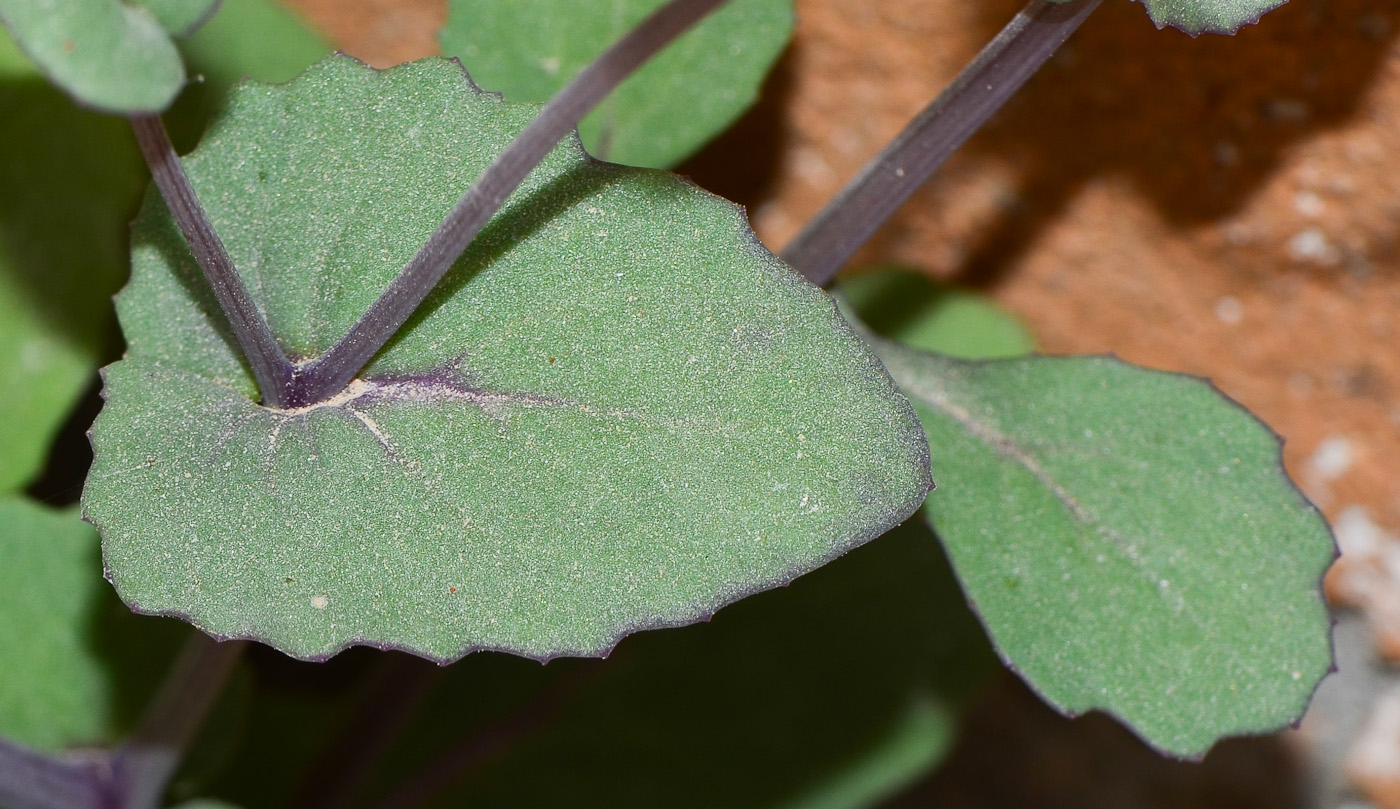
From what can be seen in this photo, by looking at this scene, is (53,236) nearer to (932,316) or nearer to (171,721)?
(171,721)

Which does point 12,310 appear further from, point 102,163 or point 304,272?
point 304,272

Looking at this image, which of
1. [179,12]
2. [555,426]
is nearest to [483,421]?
[555,426]

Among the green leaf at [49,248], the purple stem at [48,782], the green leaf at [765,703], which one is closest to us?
the purple stem at [48,782]

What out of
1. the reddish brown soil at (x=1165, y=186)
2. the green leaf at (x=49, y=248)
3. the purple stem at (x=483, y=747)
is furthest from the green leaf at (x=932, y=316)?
the green leaf at (x=49, y=248)

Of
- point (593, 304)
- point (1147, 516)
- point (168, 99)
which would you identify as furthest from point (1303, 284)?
point (168, 99)

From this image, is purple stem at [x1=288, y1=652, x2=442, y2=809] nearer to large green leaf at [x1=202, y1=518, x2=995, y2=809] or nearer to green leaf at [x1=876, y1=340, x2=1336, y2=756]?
large green leaf at [x1=202, y1=518, x2=995, y2=809]

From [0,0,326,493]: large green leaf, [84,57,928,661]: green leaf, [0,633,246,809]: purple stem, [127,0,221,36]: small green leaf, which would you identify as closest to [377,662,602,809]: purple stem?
[0,633,246,809]: purple stem

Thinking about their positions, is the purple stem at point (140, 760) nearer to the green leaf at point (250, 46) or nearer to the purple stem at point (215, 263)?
the purple stem at point (215, 263)
